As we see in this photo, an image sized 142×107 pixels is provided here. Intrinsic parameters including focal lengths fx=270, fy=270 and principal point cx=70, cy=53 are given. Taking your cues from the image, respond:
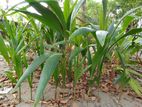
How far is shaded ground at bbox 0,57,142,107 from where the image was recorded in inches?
Answer: 55.4

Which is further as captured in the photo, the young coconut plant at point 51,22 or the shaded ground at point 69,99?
the shaded ground at point 69,99

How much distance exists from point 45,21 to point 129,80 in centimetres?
58

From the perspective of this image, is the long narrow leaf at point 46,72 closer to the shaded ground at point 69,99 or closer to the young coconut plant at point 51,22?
the young coconut plant at point 51,22

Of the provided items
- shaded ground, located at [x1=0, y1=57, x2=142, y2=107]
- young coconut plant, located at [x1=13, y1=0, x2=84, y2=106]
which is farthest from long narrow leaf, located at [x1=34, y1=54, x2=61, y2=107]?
shaded ground, located at [x1=0, y1=57, x2=142, y2=107]

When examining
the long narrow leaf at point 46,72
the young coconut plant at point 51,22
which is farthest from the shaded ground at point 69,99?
the long narrow leaf at point 46,72

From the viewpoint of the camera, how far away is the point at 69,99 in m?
1.46

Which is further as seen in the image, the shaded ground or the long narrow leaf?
the shaded ground

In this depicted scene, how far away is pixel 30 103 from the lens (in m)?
1.40

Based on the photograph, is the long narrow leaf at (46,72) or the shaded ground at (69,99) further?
the shaded ground at (69,99)

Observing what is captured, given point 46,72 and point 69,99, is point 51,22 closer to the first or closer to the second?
point 46,72

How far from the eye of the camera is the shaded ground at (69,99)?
1.41 m

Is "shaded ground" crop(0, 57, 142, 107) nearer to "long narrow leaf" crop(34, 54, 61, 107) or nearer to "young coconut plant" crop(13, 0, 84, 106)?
"young coconut plant" crop(13, 0, 84, 106)

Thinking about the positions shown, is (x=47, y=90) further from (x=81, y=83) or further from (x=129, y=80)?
(x=129, y=80)

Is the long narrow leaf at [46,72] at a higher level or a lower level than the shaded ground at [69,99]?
higher
